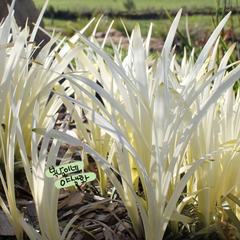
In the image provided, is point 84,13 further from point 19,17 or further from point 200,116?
point 200,116

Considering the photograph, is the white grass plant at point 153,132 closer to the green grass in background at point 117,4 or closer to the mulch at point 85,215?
the mulch at point 85,215

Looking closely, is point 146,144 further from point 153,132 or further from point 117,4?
point 117,4

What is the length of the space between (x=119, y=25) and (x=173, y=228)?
26.4 ft

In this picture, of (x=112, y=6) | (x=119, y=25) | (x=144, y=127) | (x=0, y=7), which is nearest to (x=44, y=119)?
(x=144, y=127)

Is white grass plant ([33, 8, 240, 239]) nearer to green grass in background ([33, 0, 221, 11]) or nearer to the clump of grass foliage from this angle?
the clump of grass foliage

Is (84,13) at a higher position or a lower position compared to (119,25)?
higher

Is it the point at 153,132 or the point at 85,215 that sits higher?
the point at 153,132

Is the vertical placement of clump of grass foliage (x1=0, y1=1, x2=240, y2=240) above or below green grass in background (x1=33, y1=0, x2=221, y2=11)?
below

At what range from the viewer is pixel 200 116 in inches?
18.4

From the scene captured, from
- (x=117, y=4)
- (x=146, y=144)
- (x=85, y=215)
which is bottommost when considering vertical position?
(x=85, y=215)

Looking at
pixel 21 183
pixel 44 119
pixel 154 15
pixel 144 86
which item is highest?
pixel 154 15

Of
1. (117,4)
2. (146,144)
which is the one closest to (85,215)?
(146,144)

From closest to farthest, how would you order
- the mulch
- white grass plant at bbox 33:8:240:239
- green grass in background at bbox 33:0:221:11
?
white grass plant at bbox 33:8:240:239
the mulch
green grass in background at bbox 33:0:221:11

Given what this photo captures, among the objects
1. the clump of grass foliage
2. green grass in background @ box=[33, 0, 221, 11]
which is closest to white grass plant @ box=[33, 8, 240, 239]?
the clump of grass foliage
